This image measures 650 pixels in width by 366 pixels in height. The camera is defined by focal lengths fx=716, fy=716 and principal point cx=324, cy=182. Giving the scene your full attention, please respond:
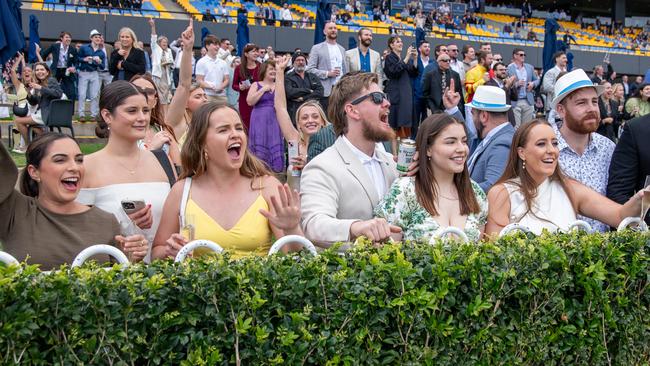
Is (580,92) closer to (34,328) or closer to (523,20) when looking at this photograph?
(34,328)

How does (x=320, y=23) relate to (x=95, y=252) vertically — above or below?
above

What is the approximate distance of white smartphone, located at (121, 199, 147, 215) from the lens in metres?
3.58

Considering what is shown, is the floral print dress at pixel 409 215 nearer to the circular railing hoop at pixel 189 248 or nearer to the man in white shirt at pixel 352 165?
the man in white shirt at pixel 352 165

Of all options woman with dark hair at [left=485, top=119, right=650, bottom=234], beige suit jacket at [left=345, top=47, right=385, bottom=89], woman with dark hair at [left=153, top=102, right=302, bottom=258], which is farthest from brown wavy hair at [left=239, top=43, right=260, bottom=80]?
woman with dark hair at [left=153, top=102, right=302, bottom=258]

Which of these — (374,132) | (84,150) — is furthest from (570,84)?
(84,150)

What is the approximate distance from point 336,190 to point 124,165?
1342mm

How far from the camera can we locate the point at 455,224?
164 inches

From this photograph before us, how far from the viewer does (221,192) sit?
3.93 metres

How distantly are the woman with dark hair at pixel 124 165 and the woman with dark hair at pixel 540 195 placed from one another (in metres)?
2.09

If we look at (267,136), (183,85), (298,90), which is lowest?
(267,136)

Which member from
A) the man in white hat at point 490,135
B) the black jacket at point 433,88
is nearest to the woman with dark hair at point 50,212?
the man in white hat at point 490,135

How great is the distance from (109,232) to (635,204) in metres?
2.94

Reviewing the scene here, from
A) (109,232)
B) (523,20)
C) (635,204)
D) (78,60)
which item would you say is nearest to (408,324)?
(109,232)

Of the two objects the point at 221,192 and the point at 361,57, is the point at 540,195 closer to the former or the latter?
the point at 221,192
